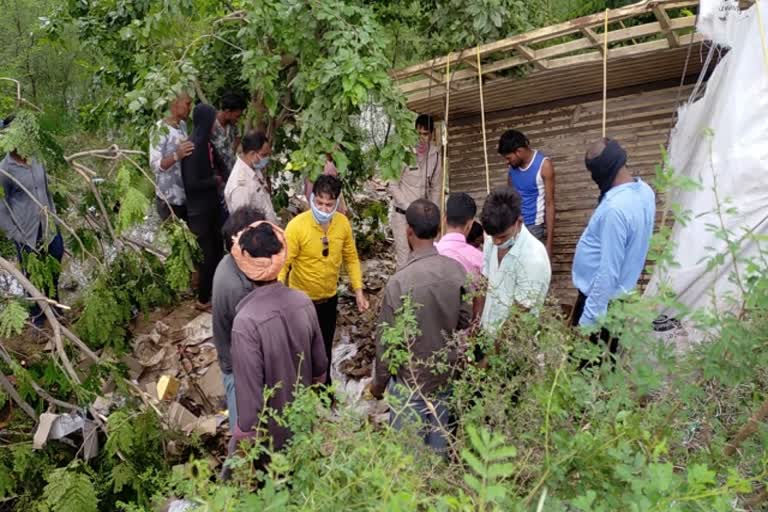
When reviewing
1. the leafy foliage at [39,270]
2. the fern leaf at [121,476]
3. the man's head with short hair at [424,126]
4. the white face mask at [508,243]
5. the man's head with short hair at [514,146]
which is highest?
the man's head with short hair at [424,126]

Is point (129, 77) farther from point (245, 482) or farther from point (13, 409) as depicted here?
point (245, 482)

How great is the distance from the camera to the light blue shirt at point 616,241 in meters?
3.16

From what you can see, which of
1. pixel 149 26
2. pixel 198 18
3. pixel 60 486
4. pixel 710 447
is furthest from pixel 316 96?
pixel 710 447

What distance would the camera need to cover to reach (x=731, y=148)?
342cm

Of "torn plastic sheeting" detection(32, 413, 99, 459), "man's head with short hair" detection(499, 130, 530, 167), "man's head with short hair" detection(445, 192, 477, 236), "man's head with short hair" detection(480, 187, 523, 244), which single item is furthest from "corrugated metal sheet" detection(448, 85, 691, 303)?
"torn plastic sheeting" detection(32, 413, 99, 459)

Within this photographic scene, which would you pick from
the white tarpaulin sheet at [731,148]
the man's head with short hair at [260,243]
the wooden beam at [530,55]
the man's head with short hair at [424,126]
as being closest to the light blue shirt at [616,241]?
the white tarpaulin sheet at [731,148]

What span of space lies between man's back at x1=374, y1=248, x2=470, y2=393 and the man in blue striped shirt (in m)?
0.68

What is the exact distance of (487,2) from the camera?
14.4 ft

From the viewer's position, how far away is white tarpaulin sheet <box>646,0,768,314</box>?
10.8 feet

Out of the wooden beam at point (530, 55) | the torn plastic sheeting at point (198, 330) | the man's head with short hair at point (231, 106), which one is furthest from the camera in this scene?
the torn plastic sheeting at point (198, 330)

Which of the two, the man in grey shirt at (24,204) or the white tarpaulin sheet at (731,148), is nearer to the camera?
the white tarpaulin sheet at (731,148)

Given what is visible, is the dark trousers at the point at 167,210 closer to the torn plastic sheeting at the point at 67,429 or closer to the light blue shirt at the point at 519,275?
the torn plastic sheeting at the point at 67,429

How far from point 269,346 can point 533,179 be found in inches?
107

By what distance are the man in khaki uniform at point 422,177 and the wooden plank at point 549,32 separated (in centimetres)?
81
